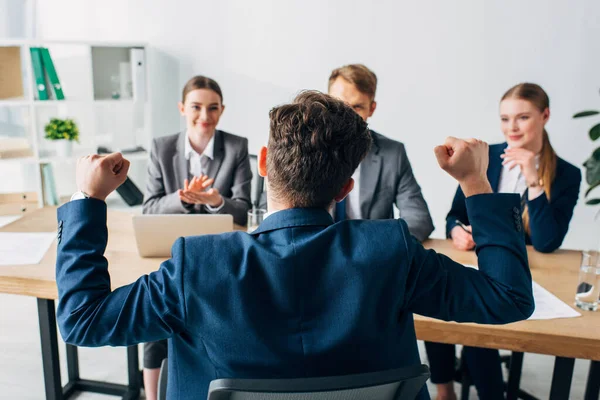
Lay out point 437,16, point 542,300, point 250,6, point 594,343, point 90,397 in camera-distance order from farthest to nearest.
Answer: point 250,6, point 437,16, point 90,397, point 542,300, point 594,343

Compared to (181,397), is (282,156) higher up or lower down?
higher up

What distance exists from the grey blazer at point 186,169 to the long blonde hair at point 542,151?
1.17 meters

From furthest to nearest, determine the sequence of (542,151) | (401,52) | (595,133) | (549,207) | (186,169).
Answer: (401,52), (595,133), (186,169), (542,151), (549,207)

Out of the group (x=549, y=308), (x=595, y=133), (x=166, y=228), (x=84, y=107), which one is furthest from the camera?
(x=84, y=107)

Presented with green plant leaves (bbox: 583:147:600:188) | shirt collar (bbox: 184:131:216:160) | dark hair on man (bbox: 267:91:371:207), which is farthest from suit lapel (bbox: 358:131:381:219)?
dark hair on man (bbox: 267:91:371:207)

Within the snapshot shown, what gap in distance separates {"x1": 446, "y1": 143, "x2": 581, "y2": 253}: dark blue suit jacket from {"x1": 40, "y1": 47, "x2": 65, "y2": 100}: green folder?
2985 mm

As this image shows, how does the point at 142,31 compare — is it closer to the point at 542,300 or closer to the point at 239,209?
the point at 239,209

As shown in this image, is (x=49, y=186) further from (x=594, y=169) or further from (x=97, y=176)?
(x=594, y=169)

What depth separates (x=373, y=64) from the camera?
12.4 feet

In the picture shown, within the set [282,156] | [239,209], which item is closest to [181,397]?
[282,156]

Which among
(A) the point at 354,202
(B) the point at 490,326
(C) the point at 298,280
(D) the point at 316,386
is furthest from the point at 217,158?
(D) the point at 316,386

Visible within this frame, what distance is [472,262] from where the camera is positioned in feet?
5.72

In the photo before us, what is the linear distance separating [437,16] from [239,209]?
223 cm

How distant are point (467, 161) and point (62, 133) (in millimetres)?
3553
